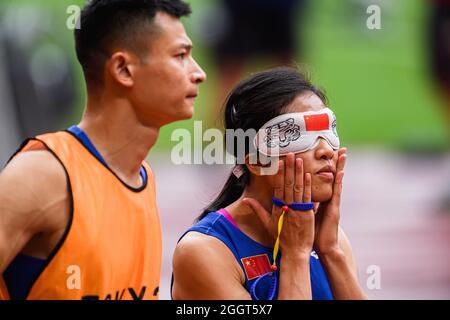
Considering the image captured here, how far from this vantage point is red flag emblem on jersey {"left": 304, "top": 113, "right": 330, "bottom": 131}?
3.83 m

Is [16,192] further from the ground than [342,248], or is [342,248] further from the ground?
[16,192]

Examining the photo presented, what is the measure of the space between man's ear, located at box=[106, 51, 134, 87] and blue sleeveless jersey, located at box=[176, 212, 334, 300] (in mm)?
694

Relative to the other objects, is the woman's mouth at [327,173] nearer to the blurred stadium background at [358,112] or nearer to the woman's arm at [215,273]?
the woman's arm at [215,273]

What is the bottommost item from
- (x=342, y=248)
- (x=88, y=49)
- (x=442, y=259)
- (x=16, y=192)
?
(x=442, y=259)

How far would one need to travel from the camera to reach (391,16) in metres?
18.1

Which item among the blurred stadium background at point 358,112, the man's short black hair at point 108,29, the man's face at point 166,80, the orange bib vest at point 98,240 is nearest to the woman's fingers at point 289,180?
the man's face at point 166,80

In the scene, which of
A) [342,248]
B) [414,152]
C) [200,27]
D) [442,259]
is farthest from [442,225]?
[342,248]

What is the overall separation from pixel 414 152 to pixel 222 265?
13.0 meters

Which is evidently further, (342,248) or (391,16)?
(391,16)

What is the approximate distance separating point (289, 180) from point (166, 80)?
74 cm

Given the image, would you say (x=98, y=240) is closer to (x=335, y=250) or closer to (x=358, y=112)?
(x=335, y=250)

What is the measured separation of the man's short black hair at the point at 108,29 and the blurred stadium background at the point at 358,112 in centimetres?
449

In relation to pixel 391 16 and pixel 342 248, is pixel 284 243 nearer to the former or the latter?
pixel 342 248

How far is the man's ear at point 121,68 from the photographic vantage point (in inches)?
164
